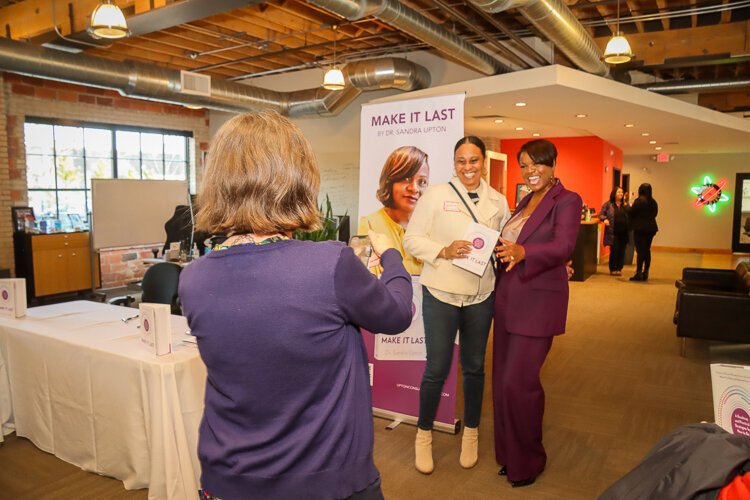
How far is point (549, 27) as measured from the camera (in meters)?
4.89

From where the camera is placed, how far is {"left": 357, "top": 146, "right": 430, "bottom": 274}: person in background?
3.34 m

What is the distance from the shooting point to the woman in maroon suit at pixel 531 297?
8.66ft

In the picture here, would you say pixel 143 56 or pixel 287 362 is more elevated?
pixel 143 56

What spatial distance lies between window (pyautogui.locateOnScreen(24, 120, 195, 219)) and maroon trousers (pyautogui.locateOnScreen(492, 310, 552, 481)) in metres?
8.26

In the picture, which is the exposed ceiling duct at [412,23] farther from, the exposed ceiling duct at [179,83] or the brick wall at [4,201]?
the brick wall at [4,201]

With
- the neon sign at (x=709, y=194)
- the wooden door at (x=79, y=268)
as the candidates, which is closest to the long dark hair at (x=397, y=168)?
the wooden door at (x=79, y=268)

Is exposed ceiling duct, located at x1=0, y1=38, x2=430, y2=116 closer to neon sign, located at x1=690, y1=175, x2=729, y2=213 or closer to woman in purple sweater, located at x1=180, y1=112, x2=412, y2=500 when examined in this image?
woman in purple sweater, located at x1=180, y1=112, x2=412, y2=500

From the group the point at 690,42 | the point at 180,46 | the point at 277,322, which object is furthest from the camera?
the point at 180,46

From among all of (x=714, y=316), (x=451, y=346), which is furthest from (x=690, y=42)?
(x=451, y=346)

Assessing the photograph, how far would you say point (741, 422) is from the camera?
4.05 ft

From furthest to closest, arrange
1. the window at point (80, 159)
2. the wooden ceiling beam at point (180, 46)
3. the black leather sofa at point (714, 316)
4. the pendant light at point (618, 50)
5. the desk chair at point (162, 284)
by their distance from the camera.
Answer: the window at point (80, 159) → the wooden ceiling beam at point (180, 46) → the pendant light at point (618, 50) → the black leather sofa at point (714, 316) → the desk chair at point (162, 284)

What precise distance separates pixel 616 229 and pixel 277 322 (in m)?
9.80

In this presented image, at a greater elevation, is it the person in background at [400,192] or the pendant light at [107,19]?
the pendant light at [107,19]

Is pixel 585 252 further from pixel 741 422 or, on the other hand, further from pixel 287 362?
pixel 287 362
